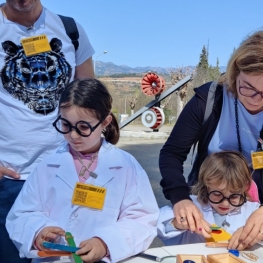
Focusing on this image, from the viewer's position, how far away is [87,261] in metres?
1.23

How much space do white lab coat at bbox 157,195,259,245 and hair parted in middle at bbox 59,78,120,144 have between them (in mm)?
424

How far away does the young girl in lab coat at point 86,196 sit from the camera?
1.33 metres

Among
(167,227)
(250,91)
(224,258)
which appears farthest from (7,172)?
(250,91)

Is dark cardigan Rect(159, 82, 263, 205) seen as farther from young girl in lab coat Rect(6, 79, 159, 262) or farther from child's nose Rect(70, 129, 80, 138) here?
child's nose Rect(70, 129, 80, 138)

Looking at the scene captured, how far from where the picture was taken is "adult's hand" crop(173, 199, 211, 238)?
153 cm

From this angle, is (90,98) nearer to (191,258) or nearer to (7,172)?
(7,172)

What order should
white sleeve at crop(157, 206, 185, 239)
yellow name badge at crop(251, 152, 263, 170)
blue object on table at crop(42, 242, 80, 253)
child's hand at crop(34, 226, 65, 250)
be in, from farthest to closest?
yellow name badge at crop(251, 152, 263, 170) < white sleeve at crop(157, 206, 185, 239) < child's hand at crop(34, 226, 65, 250) < blue object on table at crop(42, 242, 80, 253)

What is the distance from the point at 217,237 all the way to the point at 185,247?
15cm

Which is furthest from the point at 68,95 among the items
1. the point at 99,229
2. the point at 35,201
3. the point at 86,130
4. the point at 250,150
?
the point at 250,150

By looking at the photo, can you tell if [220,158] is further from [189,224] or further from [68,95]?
[68,95]

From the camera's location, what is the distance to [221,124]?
1827mm

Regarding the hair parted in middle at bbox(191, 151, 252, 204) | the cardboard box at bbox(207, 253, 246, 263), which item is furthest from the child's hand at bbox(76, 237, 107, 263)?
the hair parted in middle at bbox(191, 151, 252, 204)

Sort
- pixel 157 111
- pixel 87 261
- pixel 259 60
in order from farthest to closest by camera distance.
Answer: pixel 157 111, pixel 259 60, pixel 87 261

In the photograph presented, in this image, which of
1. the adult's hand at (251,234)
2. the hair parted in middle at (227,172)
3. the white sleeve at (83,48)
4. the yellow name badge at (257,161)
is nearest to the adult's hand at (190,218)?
the adult's hand at (251,234)
